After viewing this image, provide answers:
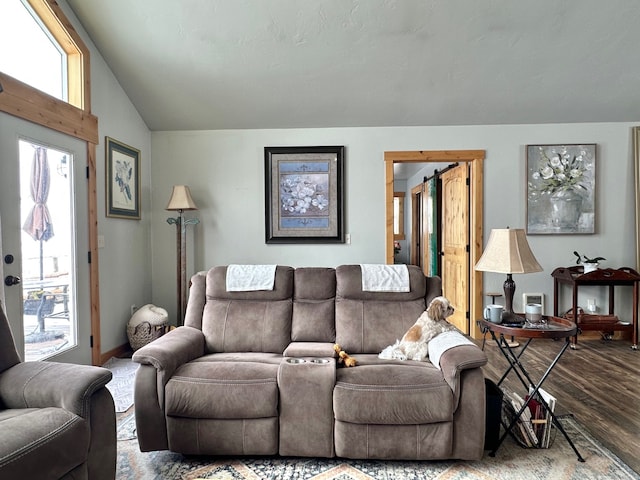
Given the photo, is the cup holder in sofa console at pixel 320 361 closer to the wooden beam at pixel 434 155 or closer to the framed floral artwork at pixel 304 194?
the framed floral artwork at pixel 304 194

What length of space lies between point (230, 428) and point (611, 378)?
2974 mm

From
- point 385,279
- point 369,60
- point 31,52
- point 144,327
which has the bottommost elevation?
point 144,327

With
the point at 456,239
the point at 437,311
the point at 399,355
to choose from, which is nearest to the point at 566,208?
the point at 456,239

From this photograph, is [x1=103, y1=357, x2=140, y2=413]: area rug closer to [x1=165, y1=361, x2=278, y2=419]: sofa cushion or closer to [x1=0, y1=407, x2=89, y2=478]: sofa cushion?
[x1=165, y1=361, x2=278, y2=419]: sofa cushion

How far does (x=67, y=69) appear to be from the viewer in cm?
299

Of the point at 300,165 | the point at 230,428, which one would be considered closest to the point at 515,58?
the point at 300,165

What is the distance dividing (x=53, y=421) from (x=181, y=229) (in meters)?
2.74

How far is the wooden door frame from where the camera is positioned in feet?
13.1

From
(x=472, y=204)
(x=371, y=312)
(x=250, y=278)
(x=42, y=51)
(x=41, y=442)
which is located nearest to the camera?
(x=41, y=442)

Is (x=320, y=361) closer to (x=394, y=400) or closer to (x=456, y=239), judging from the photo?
(x=394, y=400)

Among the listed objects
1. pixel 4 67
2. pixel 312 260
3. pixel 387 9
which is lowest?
pixel 312 260

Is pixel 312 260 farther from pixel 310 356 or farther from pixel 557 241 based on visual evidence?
pixel 557 241

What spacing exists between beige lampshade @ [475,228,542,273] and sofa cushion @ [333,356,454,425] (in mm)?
703

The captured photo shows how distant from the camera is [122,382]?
2844 millimetres
